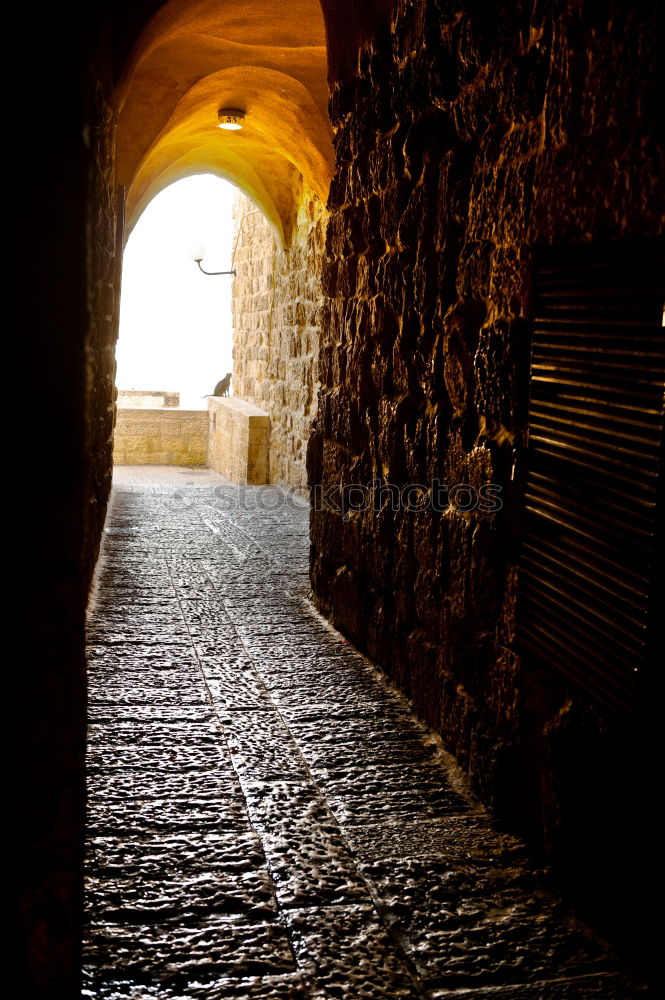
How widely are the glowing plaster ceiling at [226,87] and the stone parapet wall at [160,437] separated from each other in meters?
3.25

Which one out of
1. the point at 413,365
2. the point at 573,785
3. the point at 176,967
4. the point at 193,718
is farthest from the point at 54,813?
the point at 413,365

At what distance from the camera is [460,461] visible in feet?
8.10

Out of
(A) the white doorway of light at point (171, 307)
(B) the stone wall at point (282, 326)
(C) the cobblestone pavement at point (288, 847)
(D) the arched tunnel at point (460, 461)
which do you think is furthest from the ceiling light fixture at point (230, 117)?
(A) the white doorway of light at point (171, 307)

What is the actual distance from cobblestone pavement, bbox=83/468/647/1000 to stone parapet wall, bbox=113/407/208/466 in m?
7.47

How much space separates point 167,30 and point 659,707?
429 centimetres

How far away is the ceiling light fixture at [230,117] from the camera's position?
263 inches

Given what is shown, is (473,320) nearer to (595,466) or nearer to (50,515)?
(595,466)

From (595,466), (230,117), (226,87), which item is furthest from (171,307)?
(595,466)

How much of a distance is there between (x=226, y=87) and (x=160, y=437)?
→ 17.7 feet

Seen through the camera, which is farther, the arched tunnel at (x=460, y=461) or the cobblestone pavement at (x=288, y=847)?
the cobblestone pavement at (x=288, y=847)

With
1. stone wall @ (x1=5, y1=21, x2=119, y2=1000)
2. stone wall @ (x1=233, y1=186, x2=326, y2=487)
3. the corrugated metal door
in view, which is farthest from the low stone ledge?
stone wall @ (x1=5, y1=21, x2=119, y2=1000)

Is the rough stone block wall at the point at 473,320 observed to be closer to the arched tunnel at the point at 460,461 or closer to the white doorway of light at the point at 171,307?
the arched tunnel at the point at 460,461

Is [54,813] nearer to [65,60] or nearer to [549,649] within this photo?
[65,60]

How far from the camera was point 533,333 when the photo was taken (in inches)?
78.0
